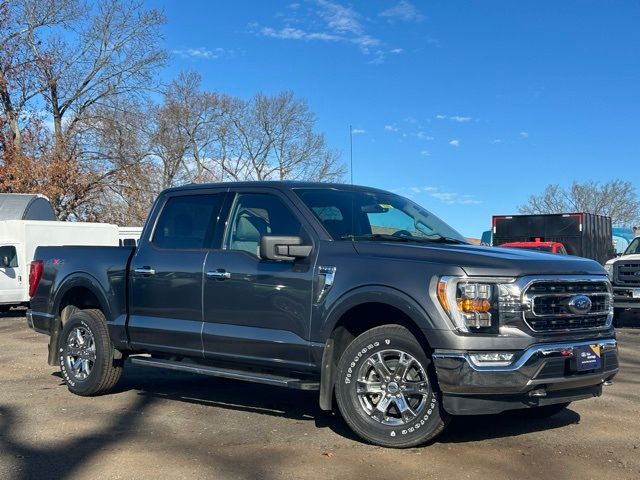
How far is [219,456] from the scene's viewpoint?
502 centimetres

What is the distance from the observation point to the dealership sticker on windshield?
4.93 meters

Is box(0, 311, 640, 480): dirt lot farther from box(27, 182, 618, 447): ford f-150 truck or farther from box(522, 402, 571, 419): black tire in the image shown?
box(27, 182, 618, 447): ford f-150 truck

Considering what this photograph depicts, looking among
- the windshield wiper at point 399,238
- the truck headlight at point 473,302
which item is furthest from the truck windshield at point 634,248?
the truck headlight at point 473,302

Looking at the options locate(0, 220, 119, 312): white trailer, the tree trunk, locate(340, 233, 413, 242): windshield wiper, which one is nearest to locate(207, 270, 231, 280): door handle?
locate(340, 233, 413, 242): windshield wiper

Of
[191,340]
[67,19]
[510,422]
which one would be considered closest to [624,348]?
[510,422]

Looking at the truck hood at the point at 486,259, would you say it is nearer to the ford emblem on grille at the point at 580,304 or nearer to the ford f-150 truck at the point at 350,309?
the ford f-150 truck at the point at 350,309

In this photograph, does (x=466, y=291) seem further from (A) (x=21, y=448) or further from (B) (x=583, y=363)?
(A) (x=21, y=448)

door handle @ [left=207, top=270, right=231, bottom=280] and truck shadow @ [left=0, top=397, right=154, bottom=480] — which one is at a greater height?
door handle @ [left=207, top=270, right=231, bottom=280]

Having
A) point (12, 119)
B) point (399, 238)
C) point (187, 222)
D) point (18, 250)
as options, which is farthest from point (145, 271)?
point (12, 119)

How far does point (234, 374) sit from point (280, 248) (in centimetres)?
118

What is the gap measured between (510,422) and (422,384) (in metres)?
1.49

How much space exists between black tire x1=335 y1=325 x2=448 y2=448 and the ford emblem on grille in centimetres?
113

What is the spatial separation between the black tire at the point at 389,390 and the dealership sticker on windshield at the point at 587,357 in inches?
39.8

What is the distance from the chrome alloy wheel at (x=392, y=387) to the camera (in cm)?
507
